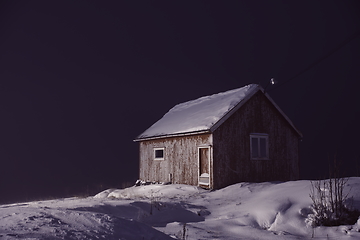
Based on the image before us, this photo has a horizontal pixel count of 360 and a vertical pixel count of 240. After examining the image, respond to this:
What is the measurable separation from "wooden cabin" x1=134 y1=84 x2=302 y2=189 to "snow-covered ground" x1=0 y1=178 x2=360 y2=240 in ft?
13.2

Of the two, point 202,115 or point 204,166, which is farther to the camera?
point 202,115

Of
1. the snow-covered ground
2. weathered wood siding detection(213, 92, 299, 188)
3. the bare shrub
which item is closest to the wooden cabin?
weathered wood siding detection(213, 92, 299, 188)

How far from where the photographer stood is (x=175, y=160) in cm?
1748

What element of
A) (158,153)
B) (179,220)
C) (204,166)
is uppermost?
(158,153)

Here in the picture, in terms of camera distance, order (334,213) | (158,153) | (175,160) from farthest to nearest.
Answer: (158,153), (175,160), (334,213)

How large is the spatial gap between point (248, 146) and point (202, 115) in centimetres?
321

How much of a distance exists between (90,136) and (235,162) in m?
54.2

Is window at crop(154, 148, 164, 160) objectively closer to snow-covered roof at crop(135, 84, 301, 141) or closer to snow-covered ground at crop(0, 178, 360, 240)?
snow-covered roof at crop(135, 84, 301, 141)

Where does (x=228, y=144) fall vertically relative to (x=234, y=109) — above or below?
below

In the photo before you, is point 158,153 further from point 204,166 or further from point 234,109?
point 234,109

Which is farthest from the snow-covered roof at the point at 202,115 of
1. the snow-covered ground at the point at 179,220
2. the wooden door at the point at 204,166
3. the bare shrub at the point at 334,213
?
the bare shrub at the point at 334,213

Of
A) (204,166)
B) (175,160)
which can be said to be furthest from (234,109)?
(175,160)

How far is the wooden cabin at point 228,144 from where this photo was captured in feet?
50.5

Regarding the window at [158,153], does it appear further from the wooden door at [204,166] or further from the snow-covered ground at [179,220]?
the snow-covered ground at [179,220]
